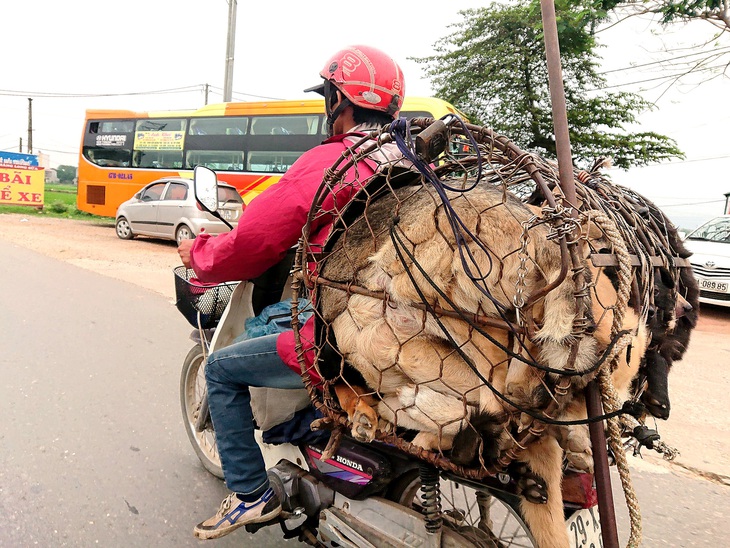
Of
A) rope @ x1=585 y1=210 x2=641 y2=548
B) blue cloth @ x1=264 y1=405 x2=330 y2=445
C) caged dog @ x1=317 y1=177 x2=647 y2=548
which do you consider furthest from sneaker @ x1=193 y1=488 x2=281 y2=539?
rope @ x1=585 y1=210 x2=641 y2=548

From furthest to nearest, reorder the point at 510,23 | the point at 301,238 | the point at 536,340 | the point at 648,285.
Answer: the point at 510,23 → the point at 301,238 → the point at 648,285 → the point at 536,340

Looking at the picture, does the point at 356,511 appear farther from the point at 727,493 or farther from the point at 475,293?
the point at 727,493

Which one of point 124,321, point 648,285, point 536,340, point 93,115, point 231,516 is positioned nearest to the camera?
point 536,340

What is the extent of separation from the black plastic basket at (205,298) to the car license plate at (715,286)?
8458 mm

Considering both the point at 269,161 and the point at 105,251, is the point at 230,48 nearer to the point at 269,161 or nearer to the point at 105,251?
the point at 269,161

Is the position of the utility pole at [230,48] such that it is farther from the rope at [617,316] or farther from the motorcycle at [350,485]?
the rope at [617,316]

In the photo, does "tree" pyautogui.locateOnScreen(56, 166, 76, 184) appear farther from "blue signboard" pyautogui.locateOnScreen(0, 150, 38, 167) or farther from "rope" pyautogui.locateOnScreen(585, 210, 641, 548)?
"rope" pyautogui.locateOnScreen(585, 210, 641, 548)

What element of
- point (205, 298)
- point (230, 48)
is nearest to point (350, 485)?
point (205, 298)

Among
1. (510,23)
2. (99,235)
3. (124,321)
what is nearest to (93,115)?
(99,235)

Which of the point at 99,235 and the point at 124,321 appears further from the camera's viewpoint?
the point at 99,235

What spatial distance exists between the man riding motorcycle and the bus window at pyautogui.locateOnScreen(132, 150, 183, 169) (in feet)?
47.0

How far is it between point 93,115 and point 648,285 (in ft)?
62.8

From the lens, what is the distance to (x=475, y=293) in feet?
4.37

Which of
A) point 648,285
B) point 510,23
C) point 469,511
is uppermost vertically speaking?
point 510,23
